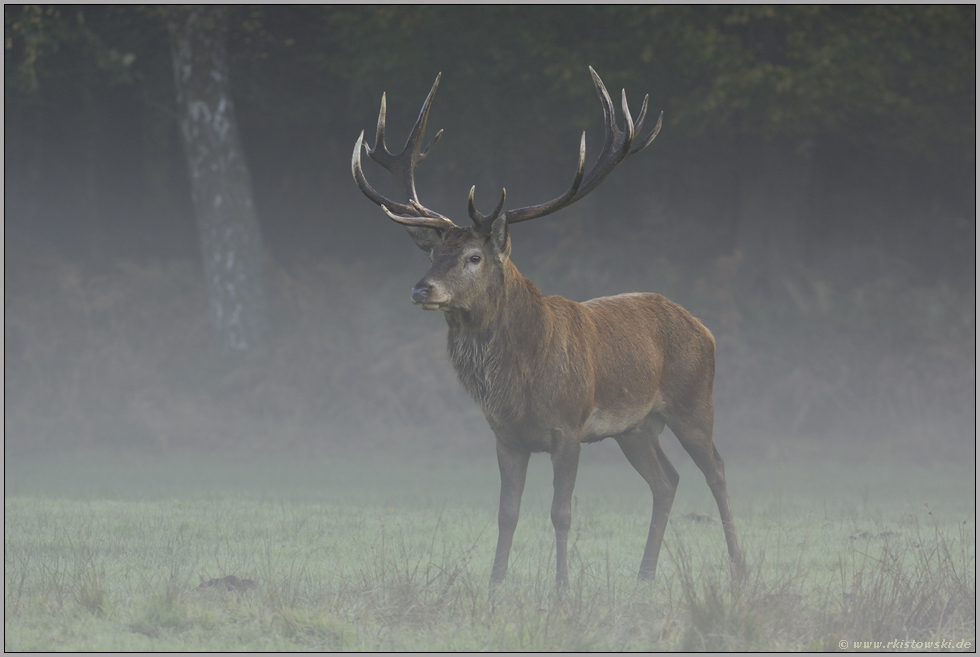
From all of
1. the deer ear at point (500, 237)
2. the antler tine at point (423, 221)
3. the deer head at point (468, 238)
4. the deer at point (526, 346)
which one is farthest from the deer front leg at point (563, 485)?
the antler tine at point (423, 221)

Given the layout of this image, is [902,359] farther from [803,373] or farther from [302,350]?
[302,350]

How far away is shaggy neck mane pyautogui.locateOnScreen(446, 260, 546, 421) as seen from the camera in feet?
22.1

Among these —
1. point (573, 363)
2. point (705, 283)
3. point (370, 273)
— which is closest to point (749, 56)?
point (705, 283)

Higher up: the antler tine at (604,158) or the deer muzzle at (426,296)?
the antler tine at (604,158)

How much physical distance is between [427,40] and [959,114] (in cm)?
752

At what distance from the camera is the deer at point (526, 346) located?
6.57 meters

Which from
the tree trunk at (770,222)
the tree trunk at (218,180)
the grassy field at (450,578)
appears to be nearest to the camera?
the grassy field at (450,578)

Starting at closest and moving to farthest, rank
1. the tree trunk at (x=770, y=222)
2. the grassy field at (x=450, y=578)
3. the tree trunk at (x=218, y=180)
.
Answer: the grassy field at (x=450, y=578), the tree trunk at (x=218, y=180), the tree trunk at (x=770, y=222)

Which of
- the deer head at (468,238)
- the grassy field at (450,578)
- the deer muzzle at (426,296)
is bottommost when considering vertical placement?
the grassy field at (450,578)

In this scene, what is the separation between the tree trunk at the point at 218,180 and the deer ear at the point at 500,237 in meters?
9.57

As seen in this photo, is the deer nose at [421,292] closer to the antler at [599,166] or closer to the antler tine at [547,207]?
the antler at [599,166]

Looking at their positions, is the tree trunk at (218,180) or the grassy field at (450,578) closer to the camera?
the grassy field at (450,578)

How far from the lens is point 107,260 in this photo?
1822 cm

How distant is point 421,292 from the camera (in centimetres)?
617
